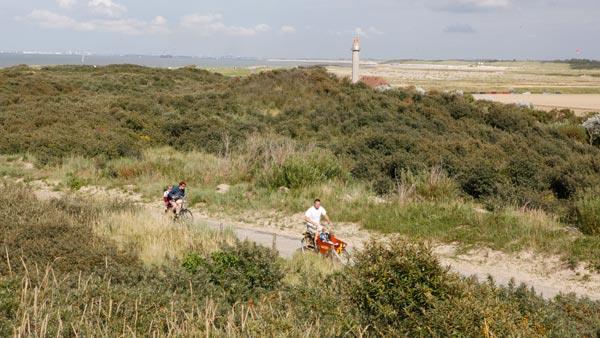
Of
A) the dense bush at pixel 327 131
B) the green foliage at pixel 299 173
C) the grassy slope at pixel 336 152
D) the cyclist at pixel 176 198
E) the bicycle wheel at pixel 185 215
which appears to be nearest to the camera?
the bicycle wheel at pixel 185 215

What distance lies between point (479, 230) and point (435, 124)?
19.3m

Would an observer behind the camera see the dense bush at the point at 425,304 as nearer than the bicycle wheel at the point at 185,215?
Yes

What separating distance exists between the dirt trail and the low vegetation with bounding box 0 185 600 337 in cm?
206

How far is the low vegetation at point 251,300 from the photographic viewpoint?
5.55 meters

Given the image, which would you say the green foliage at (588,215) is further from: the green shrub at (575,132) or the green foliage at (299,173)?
the green shrub at (575,132)

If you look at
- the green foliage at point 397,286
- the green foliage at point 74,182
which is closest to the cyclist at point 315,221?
the green foliage at point 397,286

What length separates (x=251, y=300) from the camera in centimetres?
722

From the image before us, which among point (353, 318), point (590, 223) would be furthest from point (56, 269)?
point (590, 223)

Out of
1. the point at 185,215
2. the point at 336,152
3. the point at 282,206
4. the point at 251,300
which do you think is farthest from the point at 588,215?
the point at 336,152

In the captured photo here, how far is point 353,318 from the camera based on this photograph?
608 cm

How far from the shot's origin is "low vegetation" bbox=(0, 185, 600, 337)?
5.55 metres

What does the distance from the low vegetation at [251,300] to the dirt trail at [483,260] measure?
6.77 feet

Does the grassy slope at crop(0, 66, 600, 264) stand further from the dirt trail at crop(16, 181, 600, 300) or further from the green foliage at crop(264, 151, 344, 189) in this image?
the dirt trail at crop(16, 181, 600, 300)

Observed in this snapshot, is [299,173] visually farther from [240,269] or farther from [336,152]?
[240,269]
